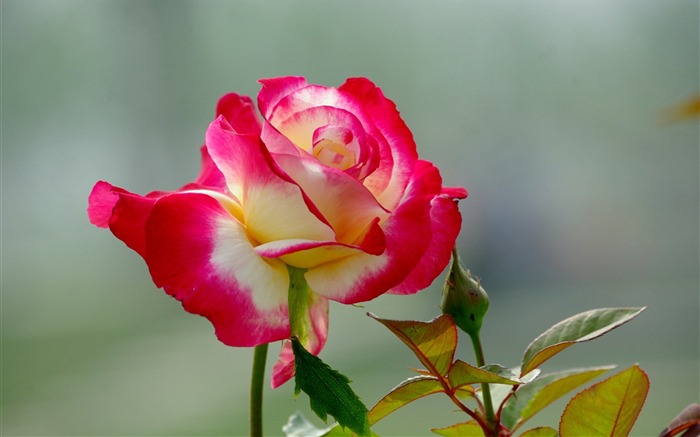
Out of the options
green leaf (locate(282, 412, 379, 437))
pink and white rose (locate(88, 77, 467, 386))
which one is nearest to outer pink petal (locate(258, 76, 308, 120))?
pink and white rose (locate(88, 77, 467, 386))

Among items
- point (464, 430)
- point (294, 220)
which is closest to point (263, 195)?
point (294, 220)

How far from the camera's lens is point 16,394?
4012mm

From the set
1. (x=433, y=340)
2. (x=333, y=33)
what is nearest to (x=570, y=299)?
(x=333, y=33)

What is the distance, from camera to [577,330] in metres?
0.24

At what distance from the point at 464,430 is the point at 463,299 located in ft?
0.16

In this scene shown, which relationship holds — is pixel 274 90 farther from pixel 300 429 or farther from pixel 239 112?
pixel 300 429

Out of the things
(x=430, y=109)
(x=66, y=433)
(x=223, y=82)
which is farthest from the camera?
(x=430, y=109)

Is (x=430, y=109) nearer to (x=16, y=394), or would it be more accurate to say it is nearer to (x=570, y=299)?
(x=570, y=299)

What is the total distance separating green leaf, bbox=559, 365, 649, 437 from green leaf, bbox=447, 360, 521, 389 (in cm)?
2

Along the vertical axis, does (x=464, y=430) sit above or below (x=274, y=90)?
below

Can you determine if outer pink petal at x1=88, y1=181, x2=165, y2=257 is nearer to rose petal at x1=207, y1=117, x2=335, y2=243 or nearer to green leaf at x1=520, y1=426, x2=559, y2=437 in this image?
rose petal at x1=207, y1=117, x2=335, y2=243

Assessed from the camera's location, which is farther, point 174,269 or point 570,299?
point 570,299

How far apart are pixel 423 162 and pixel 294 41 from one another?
801cm

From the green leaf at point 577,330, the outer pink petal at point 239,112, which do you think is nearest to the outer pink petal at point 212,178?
the outer pink petal at point 239,112
